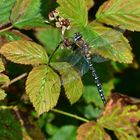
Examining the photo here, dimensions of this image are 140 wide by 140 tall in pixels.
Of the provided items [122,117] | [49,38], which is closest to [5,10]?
[49,38]

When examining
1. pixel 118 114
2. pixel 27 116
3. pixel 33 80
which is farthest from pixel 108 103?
pixel 33 80

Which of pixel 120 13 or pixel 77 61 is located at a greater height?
pixel 120 13

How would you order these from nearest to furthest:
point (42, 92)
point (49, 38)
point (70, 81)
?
point (42, 92) → point (70, 81) → point (49, 38)

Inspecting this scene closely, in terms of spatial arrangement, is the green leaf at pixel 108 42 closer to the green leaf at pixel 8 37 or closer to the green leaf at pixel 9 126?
the green leaf at pixel 8 37

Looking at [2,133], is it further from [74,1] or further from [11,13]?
[74,1]

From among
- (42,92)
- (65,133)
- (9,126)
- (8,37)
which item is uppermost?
(8,37)

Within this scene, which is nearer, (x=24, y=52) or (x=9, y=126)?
(x=24, y=52)

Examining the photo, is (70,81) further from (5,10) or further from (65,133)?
(65,133)

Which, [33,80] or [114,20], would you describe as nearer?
[33,80]

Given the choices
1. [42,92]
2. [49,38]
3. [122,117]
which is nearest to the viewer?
[42,92]
